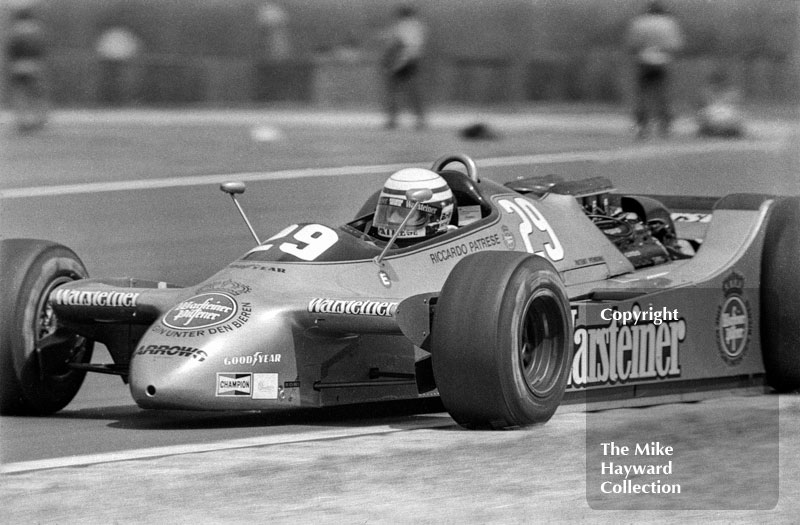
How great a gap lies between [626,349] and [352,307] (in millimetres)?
1671

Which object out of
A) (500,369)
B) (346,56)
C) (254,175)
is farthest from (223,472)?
(346,56)

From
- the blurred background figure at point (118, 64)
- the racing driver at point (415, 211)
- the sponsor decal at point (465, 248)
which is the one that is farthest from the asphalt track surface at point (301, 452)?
the blurred background figure at point (118, 64)

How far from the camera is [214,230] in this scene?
1238 cm

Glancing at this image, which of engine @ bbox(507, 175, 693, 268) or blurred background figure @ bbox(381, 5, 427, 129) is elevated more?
blurred background figure @ bbox(381, 5, 427, 129)

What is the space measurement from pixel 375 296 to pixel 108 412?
1.54 metres

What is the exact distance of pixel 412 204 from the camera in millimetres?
7195

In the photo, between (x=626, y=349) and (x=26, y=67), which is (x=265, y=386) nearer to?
(x=626, y=349)

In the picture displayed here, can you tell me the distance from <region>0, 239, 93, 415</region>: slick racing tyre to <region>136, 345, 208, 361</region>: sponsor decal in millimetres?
917

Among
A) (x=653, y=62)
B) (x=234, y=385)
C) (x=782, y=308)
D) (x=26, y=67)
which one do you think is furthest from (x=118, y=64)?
(x=234, y=385)

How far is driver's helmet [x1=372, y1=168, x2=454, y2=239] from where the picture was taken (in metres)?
7.18


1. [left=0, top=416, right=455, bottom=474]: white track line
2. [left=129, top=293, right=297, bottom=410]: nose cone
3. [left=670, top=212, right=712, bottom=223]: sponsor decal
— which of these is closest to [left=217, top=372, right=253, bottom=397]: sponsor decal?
[left=129, top=293, right=297, bottom=410]: nose cone

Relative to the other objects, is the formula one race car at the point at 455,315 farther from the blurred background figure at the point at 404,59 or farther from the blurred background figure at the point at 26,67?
the blurred background figure at the point at 404,59

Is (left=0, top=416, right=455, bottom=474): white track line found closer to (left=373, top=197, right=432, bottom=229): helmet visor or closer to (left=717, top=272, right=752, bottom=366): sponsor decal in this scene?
(left=373, top=197, right=432, bottom=229): helmet visor

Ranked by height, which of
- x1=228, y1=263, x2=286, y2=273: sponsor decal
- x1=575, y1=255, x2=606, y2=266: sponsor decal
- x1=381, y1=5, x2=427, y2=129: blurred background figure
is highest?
x1=381, y1=5, x2=427, y2=129: blurred background figure
